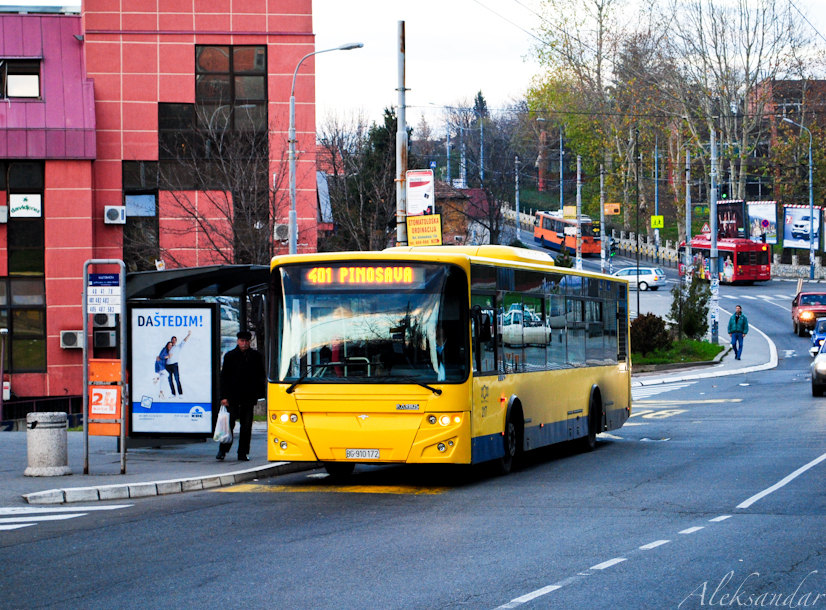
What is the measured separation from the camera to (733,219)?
8331cm

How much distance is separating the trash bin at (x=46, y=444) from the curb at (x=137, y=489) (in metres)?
1.45

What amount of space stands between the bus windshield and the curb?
1549mm

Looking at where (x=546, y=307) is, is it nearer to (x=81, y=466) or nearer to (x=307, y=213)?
(x=81, y=466)

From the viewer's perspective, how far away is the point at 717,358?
45719mm

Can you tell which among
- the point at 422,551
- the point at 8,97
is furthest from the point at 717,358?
the point at 422,551

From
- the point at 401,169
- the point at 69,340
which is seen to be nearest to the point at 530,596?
the point at 401,169

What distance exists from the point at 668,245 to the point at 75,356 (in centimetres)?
7102

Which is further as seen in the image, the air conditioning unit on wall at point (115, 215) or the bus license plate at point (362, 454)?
the air conditioning unit on wall at point (115, 215)

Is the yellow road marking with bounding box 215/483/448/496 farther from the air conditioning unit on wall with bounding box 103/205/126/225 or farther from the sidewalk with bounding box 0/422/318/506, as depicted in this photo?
the air conditioning unit on wall with bounding box 103/205/126/225

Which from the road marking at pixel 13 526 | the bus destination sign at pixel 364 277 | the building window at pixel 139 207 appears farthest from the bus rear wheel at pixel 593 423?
the building window at pixel 139 207

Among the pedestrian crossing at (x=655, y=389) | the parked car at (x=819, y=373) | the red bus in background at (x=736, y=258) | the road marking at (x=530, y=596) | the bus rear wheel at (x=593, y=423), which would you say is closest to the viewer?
the road marking at (x=530, y=596)

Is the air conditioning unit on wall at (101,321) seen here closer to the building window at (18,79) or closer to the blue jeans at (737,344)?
the building window at (18,79)

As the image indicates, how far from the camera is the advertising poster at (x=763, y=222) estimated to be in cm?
8794

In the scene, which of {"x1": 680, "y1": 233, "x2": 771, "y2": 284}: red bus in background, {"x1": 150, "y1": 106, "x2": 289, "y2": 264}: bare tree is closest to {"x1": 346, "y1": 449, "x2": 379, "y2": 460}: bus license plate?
{"x1": 150, "y1": 106, "x2": 289, "y2": 264}: bare tree
